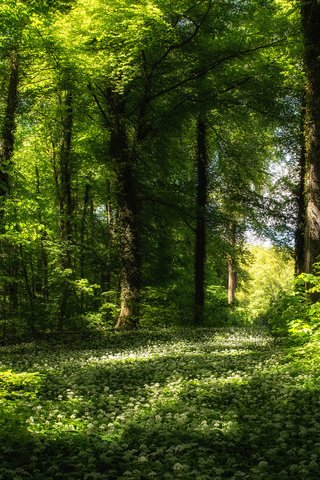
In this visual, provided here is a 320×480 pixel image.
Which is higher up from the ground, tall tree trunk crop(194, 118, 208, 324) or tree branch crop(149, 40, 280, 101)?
tree branch crop(149, 40, 280, 101)

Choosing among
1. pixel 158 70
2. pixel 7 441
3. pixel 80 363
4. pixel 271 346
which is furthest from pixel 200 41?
pixel 7 441

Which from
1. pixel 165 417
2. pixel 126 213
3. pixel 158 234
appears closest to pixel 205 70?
pixel 126 213

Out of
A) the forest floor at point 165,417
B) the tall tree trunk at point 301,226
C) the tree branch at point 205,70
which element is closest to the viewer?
the forest floor at point 165,417

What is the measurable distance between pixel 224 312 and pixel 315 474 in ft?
87.8

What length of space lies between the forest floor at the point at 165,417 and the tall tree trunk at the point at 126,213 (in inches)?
345

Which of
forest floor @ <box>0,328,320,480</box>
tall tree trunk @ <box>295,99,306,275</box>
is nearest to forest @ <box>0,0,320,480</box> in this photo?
forest floor @ <box>0,328,320,480</box>

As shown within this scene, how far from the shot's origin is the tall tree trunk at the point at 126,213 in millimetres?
21297

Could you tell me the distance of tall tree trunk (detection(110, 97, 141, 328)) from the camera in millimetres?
21297

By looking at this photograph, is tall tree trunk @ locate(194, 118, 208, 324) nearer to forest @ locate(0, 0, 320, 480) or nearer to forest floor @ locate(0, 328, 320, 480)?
forest @ locate(0, 0, 320, 480)

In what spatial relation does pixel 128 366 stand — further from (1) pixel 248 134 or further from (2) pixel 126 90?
(1) pixel 248 134

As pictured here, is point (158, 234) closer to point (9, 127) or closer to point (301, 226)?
point (301, 226)

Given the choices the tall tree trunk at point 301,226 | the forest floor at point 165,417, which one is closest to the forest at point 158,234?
the forest floor at point 165,417

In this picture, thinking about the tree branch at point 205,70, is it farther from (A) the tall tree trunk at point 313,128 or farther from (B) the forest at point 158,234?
(A) the tall tree trunk at point 313,128

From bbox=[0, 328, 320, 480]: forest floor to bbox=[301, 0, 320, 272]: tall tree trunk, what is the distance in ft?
10.9
